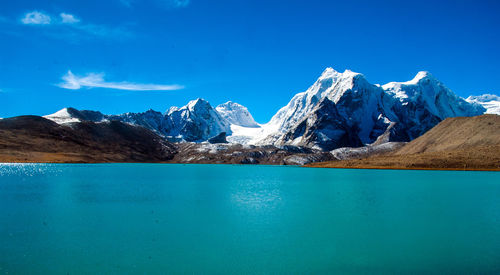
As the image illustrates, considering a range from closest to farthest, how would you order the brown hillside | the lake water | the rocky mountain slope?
1. the lake water
2. the rocky mountain slope
3. the brown hillside

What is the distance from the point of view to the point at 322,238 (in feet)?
91.2

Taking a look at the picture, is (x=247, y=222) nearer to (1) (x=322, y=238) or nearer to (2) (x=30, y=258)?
(1) (x=322, y=238)

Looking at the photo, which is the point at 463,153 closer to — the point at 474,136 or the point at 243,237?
the point at 474,136

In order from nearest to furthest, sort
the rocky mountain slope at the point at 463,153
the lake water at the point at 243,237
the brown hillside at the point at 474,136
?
the lake water at the point at 243,237 → the rocky mountain slope at the point at 463,153 → the brown hillside at the point at 474,136

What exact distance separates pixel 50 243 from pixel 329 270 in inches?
786

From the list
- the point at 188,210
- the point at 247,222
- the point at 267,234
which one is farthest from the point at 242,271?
the point at 188,210

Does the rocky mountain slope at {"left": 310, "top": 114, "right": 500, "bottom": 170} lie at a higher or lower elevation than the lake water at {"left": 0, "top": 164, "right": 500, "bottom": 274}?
higher

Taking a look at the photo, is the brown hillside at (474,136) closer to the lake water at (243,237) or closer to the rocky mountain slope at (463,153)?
the rocky mountain slope at (463,153)

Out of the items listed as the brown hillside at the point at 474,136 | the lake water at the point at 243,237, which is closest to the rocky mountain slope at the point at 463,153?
the brown hillside at the point at 474,136

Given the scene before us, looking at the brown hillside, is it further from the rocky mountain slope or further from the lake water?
the lake water

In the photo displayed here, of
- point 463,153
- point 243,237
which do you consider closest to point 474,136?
point 463,153

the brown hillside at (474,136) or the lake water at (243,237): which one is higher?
the brown hillside at (474,136)

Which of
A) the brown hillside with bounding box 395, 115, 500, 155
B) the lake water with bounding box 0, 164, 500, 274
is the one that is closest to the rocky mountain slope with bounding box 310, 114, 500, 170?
the brown hillside with bounding box 395, 115, 500, 155

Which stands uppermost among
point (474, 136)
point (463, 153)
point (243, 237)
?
point (474, 136)
